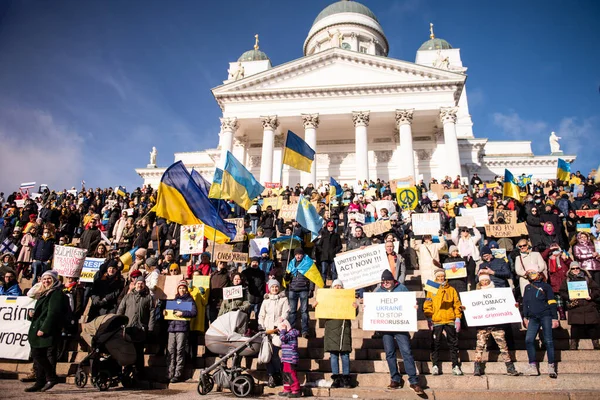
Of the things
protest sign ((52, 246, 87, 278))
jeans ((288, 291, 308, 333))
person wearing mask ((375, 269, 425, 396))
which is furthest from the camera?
protest sign ((52, 246, 87, 278))

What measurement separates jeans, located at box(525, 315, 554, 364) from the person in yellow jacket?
1.17 meters

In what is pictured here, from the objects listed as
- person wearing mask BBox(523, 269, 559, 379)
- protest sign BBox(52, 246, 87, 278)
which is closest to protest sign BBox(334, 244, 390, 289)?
person wearing mask BBox(523, 269, 559, 379)

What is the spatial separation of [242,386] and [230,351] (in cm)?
55

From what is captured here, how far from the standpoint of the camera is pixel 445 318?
701 cm

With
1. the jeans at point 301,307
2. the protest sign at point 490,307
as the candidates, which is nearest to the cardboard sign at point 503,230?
the protest sign at point 490,307

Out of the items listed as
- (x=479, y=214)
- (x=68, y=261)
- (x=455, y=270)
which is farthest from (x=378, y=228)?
(x=68, y=261)

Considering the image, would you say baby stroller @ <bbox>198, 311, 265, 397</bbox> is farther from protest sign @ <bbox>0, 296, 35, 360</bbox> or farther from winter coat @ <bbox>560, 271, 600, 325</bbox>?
winter coat @ <bbox>560, 271, 600, 325</bbox>

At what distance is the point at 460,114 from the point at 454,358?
143 feet

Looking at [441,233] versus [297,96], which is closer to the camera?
[441,233]

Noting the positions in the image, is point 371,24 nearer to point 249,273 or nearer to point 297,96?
point 297,96

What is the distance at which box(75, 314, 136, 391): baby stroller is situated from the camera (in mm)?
6574

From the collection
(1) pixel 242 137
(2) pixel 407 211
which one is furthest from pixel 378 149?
(2) pixel 407 211

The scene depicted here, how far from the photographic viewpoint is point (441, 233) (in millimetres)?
12867

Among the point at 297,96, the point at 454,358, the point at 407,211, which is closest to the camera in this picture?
the point at 454,358
